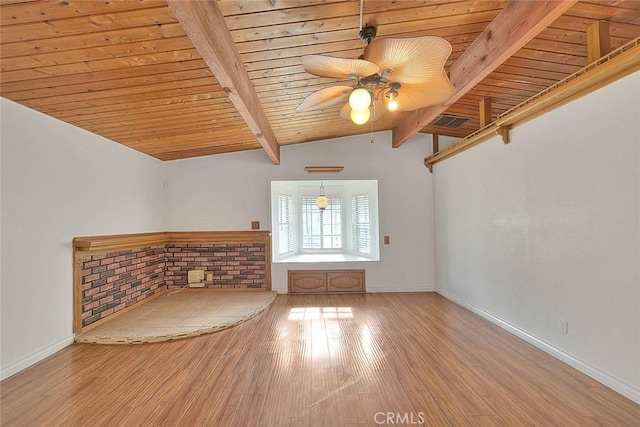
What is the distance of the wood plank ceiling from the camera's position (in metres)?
1.85

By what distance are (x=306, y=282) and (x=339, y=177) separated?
6.41 ft

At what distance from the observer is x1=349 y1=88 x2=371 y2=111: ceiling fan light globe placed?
6.04 ft

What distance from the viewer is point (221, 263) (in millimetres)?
5223

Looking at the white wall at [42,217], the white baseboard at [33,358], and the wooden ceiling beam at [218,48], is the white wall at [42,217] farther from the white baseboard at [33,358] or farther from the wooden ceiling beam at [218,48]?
the wooden ceiling beam at [218,48]

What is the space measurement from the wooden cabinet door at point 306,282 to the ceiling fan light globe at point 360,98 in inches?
150

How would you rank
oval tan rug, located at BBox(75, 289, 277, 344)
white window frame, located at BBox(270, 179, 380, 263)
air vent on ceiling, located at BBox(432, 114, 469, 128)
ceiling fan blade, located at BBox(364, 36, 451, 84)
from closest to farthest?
ceiling fan blade, located at BBox(364, 36, 451, 84)
oval tan rug, located at BBox(75, 289, 277, 344)
air vent on ceiling, located at BBox(432, 114, 469, 128)
white window frame, located at BBox(270, 179, 380, 263)

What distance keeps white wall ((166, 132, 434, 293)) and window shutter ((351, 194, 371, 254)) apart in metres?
0.64

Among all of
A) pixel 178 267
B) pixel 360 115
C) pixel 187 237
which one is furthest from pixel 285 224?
pixel 360 115

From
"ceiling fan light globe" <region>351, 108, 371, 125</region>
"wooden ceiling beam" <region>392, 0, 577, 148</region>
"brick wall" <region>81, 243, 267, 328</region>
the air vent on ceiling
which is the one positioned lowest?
"brick wall" <region>81, 243, 267, 328</region>

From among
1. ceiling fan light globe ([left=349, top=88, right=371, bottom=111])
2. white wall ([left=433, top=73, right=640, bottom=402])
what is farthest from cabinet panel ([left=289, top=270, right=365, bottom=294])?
ceiling fan light globe ([left=349, top=88, right=371, bottom=111])

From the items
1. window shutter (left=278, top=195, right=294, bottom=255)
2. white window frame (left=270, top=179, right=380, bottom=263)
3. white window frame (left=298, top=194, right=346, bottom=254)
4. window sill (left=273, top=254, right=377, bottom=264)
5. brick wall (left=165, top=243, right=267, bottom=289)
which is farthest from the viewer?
white window frame (left=298, top=194, right=346, bottom=254)

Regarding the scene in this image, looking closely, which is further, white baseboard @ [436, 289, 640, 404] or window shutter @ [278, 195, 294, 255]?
window shutter @ [278, 195, 294, 255]

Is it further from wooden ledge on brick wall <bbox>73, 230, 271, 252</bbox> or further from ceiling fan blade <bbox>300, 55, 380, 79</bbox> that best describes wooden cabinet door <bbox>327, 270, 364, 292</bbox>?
ceiling fan blade <bbox>300, 55, 380, 79</bbox>

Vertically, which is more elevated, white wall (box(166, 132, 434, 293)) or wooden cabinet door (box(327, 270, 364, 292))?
white wall (box(166, 132, 434, 293))
